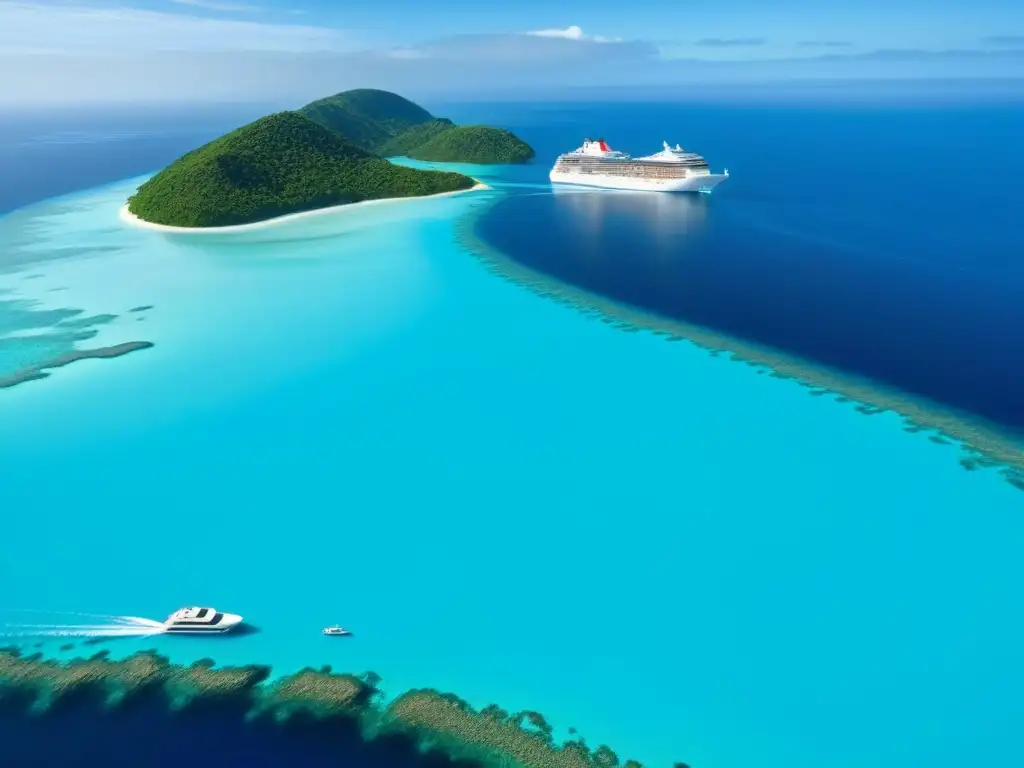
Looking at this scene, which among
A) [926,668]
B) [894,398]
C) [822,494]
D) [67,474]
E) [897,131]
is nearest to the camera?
[926,668]

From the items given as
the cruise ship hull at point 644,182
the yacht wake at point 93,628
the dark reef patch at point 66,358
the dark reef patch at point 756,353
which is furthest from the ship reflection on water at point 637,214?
the yacht wake at point 93,628

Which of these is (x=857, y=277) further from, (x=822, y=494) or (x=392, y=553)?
(x=392, y=553)

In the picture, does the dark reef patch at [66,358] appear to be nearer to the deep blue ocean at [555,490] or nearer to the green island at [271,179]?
the deep blue ocean at [555,490]

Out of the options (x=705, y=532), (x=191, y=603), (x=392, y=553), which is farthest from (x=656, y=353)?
(x=191, y=603)

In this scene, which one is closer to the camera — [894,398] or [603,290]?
[894,398]

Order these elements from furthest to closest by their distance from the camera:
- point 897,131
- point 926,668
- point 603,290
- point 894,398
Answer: point 897,131 → point 603,290 → point 894,398 → point 926,668

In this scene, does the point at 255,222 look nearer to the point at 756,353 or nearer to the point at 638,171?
the point at 638,171

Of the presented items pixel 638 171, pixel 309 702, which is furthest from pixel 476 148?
pixel 309 702
